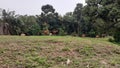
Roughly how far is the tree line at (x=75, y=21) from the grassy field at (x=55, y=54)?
8.30 m

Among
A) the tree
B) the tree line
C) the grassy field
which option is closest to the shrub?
the tree line

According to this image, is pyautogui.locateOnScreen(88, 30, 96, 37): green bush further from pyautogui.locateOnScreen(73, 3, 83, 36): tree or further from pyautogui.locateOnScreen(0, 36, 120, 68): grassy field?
pyautogui.locateOnScreen(0, 36, 120, 68): grassy field

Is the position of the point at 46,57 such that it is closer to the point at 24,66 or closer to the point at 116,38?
the point at 24,66

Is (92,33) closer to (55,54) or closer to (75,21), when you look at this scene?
(75,21)

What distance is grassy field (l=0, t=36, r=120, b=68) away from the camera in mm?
5926

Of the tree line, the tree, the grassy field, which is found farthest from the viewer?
the tree

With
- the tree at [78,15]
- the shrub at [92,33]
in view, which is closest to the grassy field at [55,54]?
the shrub at [92,33]

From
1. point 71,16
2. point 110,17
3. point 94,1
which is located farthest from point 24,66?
point 71,16

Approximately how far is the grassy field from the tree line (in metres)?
8.30

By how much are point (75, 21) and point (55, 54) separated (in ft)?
78.9

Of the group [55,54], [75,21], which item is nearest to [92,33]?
[75,21]

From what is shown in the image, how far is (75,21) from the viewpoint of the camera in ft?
A: 100

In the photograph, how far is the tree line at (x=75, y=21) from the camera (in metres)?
16.5

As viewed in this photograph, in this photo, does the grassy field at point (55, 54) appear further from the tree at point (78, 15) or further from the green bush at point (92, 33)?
the tree at point (78, 15)
